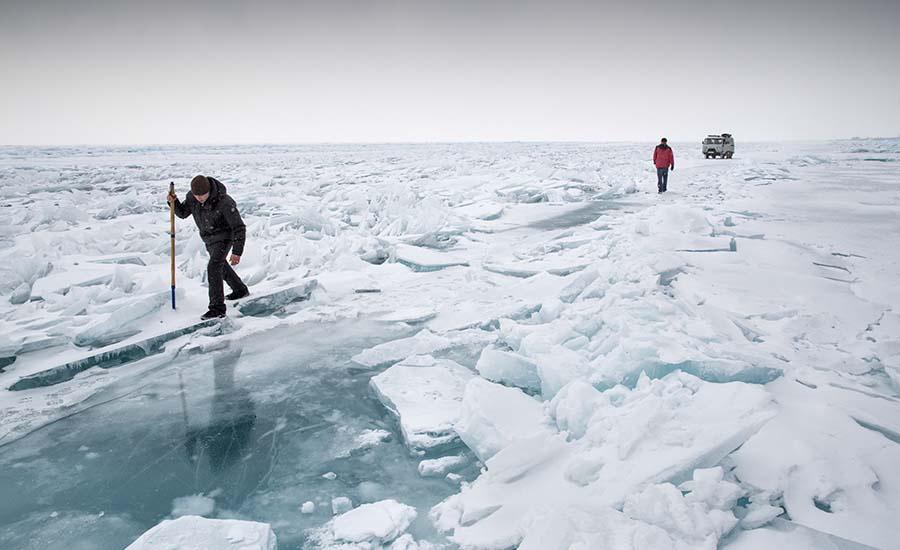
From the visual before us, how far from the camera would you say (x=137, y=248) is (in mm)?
7348

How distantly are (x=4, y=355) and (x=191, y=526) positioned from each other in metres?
2.99

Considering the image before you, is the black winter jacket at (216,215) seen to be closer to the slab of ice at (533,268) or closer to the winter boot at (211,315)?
the winter boot at (211,315)

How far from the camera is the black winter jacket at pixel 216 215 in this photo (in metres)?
→ 4.42

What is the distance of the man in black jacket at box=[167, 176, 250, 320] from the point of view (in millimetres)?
4422

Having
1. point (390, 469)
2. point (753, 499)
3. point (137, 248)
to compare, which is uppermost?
point (137, 248)

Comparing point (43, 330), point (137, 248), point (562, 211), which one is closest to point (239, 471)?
point (43, 330)

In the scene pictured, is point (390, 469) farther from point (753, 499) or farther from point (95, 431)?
point (95, 431)

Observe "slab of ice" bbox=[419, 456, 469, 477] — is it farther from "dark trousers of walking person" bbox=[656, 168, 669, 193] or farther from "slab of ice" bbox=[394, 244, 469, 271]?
"dark trousers of walking person" bbox=[656, 168, 669, 193]

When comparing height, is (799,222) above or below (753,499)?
above

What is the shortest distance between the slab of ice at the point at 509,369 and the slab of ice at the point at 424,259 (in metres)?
3.34

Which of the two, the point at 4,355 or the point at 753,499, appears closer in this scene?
the point at 753,499

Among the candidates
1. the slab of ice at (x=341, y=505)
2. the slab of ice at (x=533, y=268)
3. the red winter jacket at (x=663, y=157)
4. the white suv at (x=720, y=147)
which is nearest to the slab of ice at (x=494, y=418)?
the slab of ice at (x=341, y=505)

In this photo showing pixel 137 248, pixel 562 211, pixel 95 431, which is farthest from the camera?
pixel 562 211

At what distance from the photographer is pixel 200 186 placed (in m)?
4.19
